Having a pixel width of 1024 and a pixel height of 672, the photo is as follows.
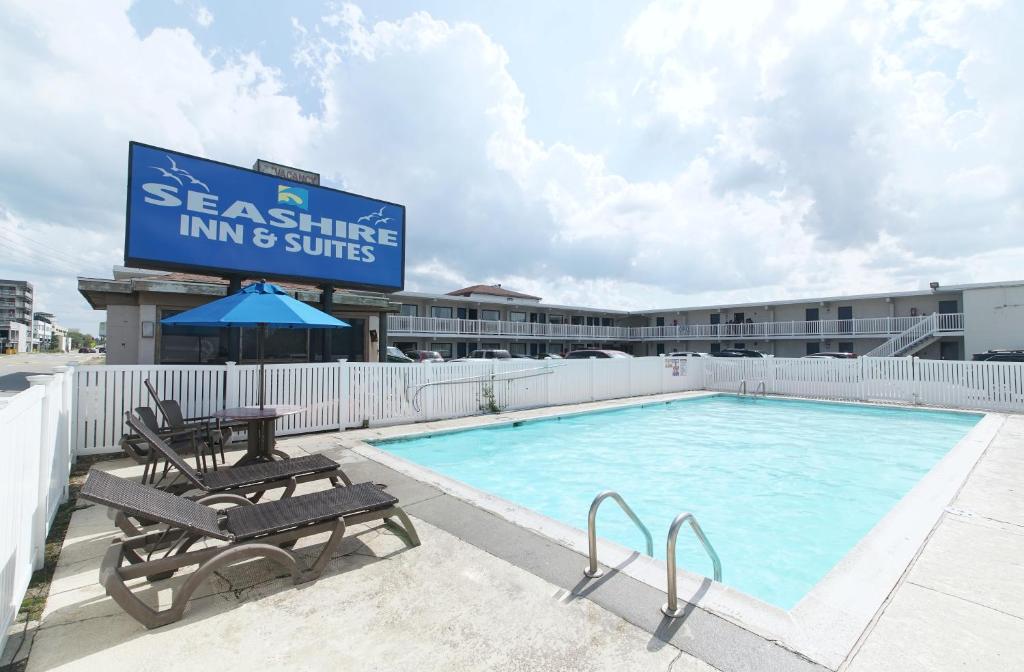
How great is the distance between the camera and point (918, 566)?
360 cm

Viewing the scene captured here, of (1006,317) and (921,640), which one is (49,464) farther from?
(1006,317)

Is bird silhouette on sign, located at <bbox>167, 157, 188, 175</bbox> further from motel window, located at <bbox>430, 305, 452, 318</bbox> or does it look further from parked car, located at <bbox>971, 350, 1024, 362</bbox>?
parked car, located at <bbox>971, 350, 1024, 362</bbox>

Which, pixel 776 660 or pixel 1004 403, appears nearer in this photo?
pixel 776 660

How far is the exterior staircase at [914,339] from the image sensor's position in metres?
26.0

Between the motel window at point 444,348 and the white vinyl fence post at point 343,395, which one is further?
the motel window at point 444,348

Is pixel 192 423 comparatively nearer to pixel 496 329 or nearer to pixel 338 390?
pixel 338 390

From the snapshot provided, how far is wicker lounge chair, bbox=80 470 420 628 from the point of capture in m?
2.82

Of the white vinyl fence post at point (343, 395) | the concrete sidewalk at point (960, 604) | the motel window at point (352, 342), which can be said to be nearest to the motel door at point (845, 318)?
the concrete sidewalk at point (960, 604)

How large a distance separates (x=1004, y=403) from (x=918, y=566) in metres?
14.5

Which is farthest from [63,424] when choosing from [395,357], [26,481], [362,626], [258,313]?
[395,357]

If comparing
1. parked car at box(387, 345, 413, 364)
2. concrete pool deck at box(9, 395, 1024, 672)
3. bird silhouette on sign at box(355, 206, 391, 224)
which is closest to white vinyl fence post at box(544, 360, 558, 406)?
bird silhouette on sign at box(355, 206, 391, 224)

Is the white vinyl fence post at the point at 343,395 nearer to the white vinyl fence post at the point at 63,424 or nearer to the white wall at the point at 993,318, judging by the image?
the white vinyl fence post at the point at 63,424

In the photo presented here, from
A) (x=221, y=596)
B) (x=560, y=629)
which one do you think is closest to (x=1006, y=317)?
(x=560, y=629)

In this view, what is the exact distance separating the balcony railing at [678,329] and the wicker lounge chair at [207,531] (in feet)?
82.1
